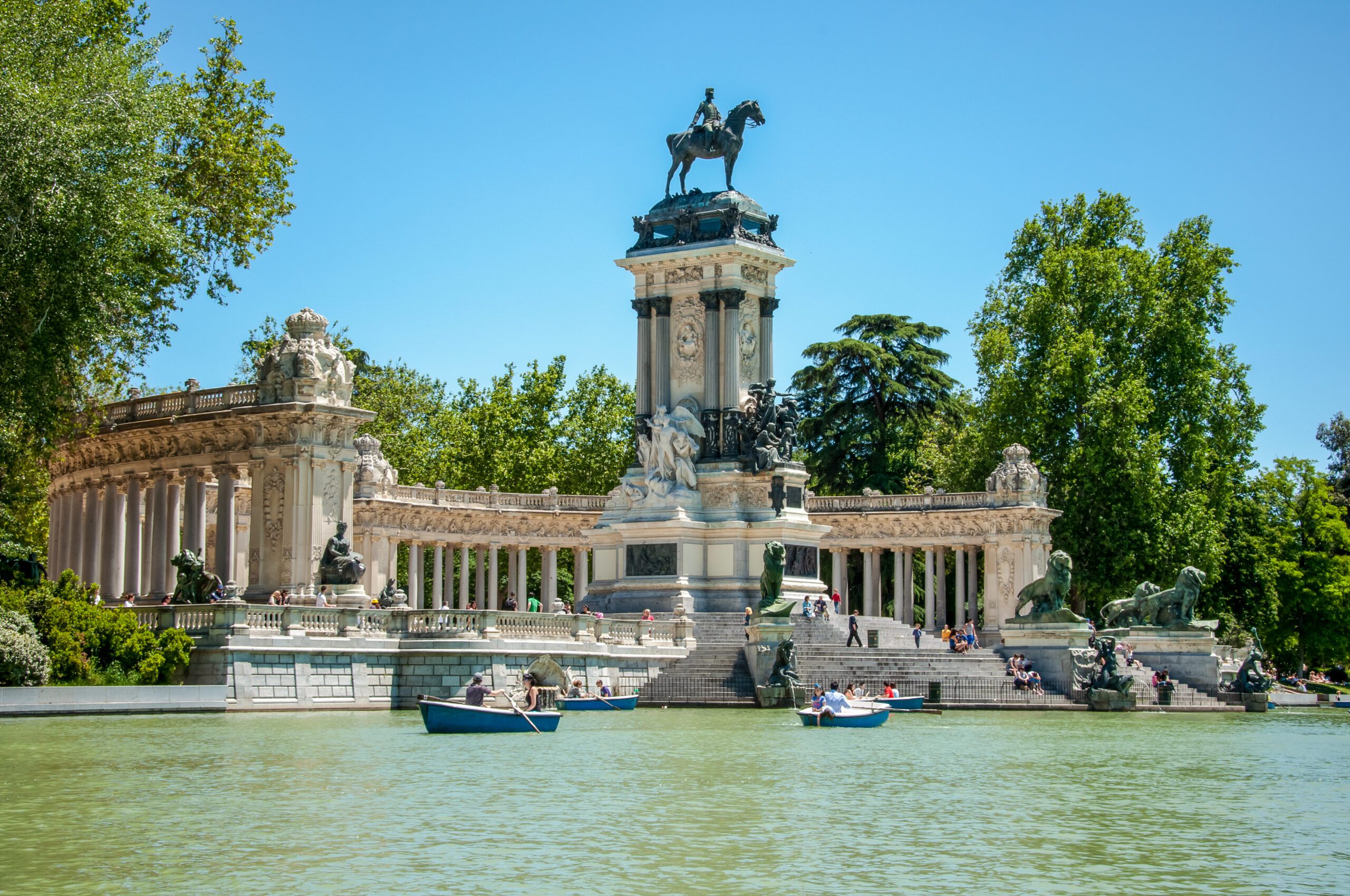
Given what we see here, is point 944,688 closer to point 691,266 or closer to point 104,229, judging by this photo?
point 691,266

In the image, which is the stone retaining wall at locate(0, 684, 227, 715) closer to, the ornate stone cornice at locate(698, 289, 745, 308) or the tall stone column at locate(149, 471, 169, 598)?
the tall stone column at locate(149, 471, 169, 598)

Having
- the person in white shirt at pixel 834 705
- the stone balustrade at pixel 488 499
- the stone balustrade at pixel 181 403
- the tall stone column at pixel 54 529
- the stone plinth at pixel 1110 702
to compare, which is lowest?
the stone plinth at pixel 1110 702

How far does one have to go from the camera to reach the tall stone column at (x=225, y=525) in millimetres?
48125

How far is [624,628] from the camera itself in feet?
149

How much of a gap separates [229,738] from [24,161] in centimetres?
1236

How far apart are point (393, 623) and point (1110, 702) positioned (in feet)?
57.7

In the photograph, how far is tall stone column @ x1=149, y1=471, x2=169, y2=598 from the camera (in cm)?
4978

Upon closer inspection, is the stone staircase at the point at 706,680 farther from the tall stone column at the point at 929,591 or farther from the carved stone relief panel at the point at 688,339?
the tall stone column at the point at 929,591

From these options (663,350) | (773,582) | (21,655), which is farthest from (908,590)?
(21,655)

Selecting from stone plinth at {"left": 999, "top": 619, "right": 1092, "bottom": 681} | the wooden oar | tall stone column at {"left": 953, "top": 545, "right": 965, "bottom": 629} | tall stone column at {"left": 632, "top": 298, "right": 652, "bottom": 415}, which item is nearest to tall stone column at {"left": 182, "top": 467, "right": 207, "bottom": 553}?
tall stone column at {"left": 632, "top": 298, "right": 652, "bottom": 415}

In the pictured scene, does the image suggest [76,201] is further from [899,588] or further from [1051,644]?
[899,588]

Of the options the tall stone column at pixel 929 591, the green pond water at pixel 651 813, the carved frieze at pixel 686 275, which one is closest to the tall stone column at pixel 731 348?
the carved frieze at pixel 686 275

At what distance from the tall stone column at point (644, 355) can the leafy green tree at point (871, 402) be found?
2590cm

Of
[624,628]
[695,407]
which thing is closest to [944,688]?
[624,628]
